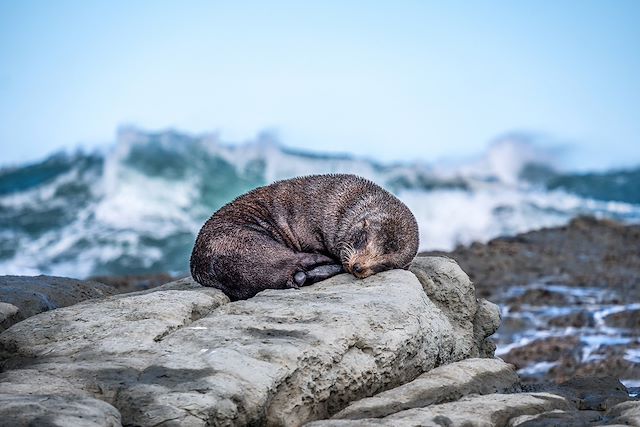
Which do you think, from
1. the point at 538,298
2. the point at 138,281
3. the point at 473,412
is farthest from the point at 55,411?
the point at 138,281

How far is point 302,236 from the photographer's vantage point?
9578mm

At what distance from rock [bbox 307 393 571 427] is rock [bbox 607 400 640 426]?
1.28ft

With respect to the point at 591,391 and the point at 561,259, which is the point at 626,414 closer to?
the point at 591,391

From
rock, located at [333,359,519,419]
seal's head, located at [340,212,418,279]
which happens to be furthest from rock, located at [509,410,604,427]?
seal's head, located at [340,212,418,279]

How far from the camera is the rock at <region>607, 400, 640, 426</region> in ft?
21.8

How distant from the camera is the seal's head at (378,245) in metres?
8.95

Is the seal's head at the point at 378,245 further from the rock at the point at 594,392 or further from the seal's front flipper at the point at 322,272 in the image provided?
the rock at the point at 594,392

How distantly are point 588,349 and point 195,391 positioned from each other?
27.4 feet

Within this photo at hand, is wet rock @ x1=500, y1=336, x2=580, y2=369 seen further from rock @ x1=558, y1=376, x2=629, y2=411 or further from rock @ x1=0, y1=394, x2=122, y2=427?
rock @ x1=0, y1=394, x2=122, y2=427

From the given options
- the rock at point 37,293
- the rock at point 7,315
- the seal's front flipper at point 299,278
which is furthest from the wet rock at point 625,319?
the rock at point 7,315

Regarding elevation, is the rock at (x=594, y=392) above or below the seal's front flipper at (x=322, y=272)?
below

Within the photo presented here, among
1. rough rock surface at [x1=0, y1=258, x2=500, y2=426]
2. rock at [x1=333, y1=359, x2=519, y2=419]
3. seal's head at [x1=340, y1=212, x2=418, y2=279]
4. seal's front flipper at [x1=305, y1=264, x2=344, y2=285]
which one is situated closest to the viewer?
rough rock surface at [x1=0, y1=258, x2=500, y2=426]

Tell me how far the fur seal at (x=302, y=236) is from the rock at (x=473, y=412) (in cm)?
211

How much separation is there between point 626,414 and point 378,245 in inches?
113
